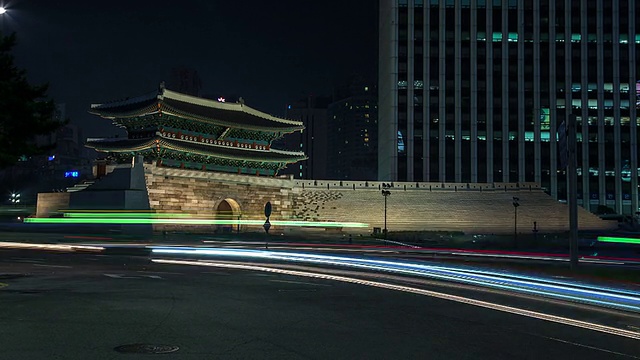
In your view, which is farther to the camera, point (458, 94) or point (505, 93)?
point (505, 93)

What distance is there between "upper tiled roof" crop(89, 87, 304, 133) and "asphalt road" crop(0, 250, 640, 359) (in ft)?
120

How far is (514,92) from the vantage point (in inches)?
3376

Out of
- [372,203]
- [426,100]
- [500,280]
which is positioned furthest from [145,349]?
[426,100]

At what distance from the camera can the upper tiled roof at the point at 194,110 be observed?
49.5 metres

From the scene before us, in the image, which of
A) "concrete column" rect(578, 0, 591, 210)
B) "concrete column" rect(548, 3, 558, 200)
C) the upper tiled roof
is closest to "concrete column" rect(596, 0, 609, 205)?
"concrete column" rect(578, 0, 591, 210)

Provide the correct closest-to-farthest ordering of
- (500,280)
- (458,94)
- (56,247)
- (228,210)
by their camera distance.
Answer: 1. (500,280)
2. (56,247)
3. (228,210)
4. (458,94)

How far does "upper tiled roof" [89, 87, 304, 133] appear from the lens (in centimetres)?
4947

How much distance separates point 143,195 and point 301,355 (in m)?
42.8

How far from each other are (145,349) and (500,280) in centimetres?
1046

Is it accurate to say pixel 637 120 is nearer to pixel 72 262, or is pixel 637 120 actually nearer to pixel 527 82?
pixel 527 82

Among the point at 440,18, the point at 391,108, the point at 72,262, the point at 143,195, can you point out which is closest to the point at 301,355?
the point at 72,262

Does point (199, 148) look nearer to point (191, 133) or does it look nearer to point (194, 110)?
point (191, 133)

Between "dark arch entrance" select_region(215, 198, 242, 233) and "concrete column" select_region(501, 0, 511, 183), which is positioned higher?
"concrete column" select_region(501, 0, 511, 183)

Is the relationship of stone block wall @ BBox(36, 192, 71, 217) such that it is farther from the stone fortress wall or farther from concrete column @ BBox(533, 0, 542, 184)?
concrete column @ BBox(533, 0, 542, 184)
